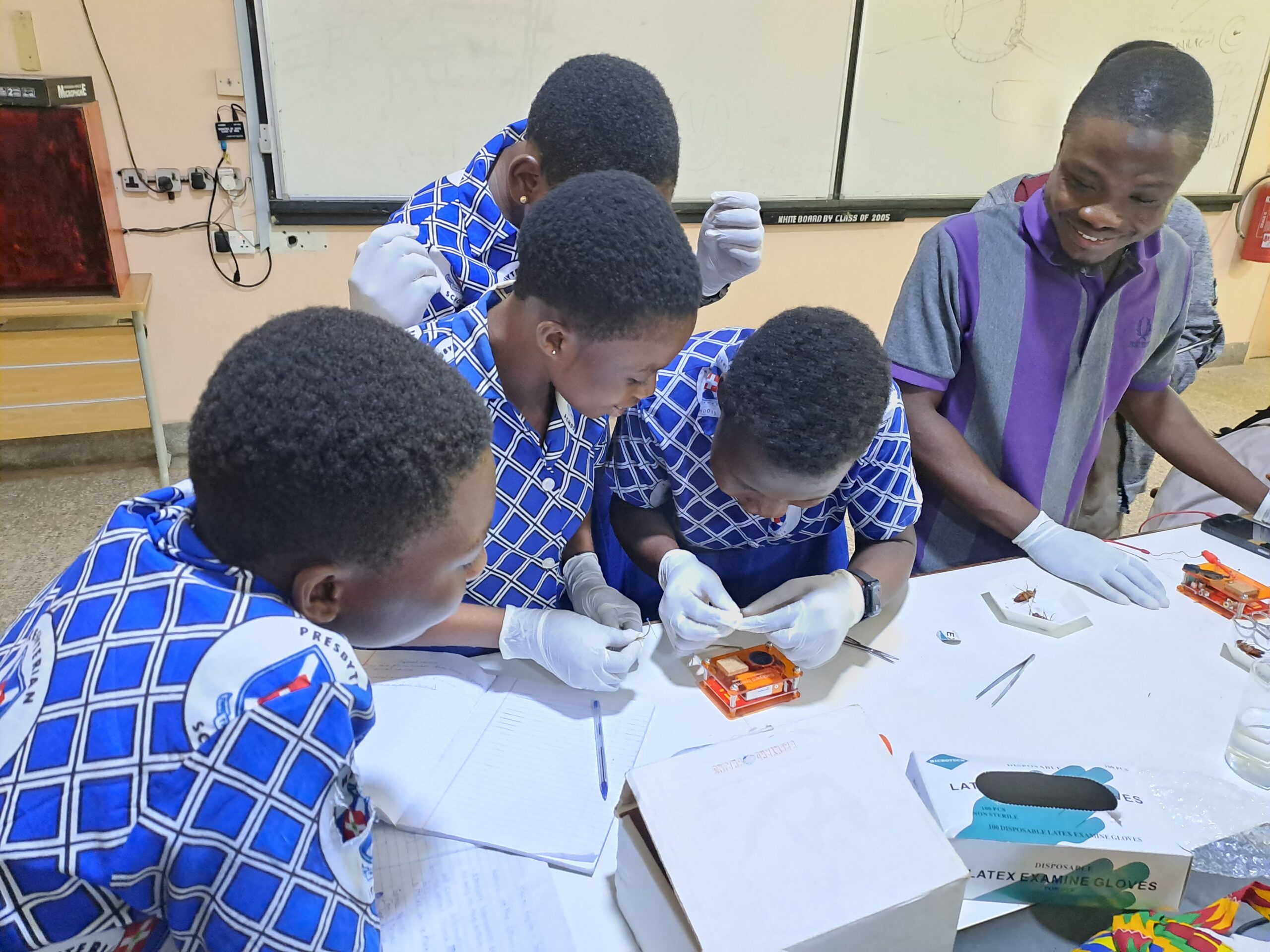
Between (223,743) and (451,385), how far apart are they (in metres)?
0.27

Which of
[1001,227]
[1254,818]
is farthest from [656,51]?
[1254,818]

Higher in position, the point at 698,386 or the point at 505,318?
the point at 505,318

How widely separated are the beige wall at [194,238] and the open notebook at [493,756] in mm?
1924

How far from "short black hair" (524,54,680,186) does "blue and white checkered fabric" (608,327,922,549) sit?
0.26 metres

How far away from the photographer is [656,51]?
116 inches

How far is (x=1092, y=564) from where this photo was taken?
4.19 ft

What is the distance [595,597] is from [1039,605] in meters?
0.66

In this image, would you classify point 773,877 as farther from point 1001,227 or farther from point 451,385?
point 1001,227

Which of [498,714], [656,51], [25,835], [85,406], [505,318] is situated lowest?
[85,406]

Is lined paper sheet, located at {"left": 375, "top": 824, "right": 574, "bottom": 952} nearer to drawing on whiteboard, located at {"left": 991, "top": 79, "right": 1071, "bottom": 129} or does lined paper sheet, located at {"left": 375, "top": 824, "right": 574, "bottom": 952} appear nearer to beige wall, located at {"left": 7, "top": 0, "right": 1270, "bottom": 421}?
beige wall, located at {"left": 7, "top": 0, "right": 1270, "bottom": 421}

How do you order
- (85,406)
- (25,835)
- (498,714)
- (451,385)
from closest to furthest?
(25,835) → (451,385) → (498,714) → (85,406)

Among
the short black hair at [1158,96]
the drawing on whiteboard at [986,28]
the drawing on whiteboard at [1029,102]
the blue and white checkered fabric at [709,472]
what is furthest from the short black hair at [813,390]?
the drawing on whiteboard at [1029,102]

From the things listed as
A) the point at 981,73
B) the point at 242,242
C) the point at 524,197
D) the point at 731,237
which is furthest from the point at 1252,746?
the point at 981,73

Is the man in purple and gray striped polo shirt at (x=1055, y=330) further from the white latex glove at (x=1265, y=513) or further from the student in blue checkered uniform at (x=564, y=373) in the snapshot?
the student in blue checkered uniform at (x=564, y=373)
